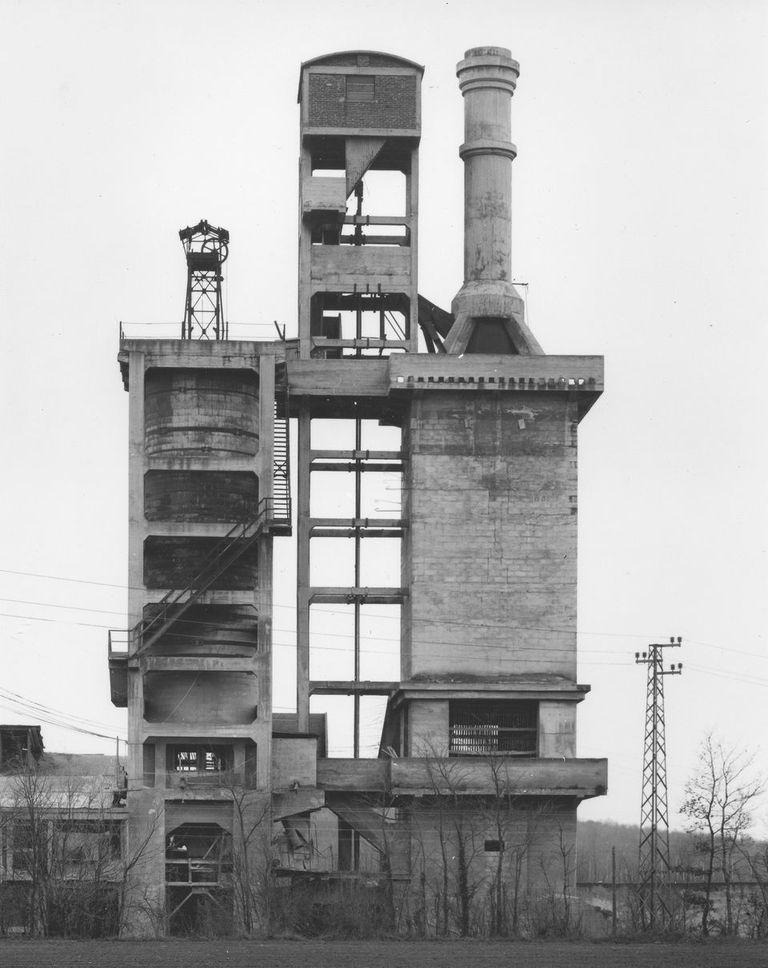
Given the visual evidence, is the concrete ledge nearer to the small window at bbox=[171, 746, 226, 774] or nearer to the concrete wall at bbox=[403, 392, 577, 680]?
the concrete wall at bbox=[403, 392, 577, 680]

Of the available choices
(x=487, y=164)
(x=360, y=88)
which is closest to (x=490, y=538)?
(x=487, y=164)

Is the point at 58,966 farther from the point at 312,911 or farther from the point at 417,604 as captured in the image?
the point at 417,604

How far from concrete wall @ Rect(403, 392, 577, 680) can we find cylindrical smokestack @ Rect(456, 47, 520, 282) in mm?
7222

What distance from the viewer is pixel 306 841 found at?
3292 inches

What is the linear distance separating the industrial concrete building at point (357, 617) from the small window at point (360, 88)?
414cm

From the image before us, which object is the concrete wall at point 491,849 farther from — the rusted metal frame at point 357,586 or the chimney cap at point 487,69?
the chimney cap at point 487,69

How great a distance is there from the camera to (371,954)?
58.1m

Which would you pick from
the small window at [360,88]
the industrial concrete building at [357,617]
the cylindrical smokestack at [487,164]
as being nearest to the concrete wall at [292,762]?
the industrial concrete building at [357,617]

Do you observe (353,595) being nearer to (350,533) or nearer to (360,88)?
(350,533)

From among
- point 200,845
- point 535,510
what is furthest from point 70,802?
point 535,510

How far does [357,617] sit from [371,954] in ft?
97.2

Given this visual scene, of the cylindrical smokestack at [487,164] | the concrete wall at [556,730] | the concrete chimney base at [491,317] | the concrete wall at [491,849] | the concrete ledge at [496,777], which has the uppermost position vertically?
the cylindrical smokestack at [487,164]

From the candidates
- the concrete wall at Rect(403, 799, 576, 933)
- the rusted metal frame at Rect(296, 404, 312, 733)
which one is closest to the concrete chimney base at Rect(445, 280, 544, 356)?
the rusted metal frame at Rect(296, 404, 312, 733)

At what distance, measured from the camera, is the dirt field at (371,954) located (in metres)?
54.4
